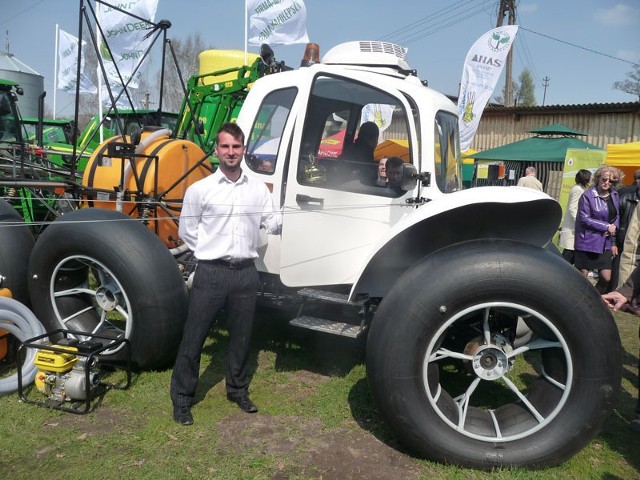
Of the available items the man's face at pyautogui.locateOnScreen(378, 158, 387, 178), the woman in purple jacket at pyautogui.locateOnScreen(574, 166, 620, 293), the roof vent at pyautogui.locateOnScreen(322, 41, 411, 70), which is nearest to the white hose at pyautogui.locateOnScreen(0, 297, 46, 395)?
the man's face at pyautogui.locateOnScreen(378, 158, 387, 178)

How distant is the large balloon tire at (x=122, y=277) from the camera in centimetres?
366

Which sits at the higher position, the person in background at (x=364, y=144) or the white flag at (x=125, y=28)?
the white flag at (x=125, y=28)

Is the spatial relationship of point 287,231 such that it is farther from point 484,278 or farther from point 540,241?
point 540,241

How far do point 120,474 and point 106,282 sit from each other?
1577 millimetres

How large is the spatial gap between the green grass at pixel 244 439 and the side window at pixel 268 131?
1.65m

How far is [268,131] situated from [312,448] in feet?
7.32

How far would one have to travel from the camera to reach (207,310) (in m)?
3.32

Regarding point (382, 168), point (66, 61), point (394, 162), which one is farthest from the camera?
point (66, 61)

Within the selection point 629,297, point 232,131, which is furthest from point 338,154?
point 629,297

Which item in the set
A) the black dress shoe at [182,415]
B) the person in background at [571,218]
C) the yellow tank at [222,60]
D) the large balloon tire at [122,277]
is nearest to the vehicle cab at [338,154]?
the large balloon tire at [122,277]

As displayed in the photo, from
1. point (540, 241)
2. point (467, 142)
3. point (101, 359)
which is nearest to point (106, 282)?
point (101, 359)

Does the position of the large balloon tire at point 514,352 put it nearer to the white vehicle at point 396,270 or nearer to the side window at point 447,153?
the white vehicle at point 396,270

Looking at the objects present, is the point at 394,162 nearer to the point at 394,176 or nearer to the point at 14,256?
the point at 394,176

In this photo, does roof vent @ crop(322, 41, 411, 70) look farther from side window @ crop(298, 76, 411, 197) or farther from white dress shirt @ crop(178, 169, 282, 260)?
white dress shirt @ crop(178, 169, 282, 260)
